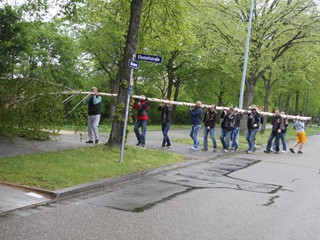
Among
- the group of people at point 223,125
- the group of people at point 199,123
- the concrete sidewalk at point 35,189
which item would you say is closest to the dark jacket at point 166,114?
the group of people at point 199,123

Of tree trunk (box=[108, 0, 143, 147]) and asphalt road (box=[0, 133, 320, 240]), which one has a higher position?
tree trunk (box=[108, 0, 143, 147])

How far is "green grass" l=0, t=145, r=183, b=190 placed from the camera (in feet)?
25.1

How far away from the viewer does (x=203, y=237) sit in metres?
5.38

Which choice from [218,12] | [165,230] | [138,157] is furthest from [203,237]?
[218,12]

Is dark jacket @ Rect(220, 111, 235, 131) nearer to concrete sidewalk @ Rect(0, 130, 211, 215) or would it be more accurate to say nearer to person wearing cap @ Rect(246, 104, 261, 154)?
person wearing cap @ Rect(246, 104, 261, 154)

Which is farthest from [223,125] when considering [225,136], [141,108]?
[141,108]

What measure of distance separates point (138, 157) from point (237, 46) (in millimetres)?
14502

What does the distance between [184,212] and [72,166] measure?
11.1 ft

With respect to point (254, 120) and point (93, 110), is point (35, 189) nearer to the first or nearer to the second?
point (93, 110)

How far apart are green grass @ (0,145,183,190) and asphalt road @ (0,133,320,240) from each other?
1.84 feet

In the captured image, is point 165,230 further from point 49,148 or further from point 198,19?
point 198,19

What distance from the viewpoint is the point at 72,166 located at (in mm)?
9070

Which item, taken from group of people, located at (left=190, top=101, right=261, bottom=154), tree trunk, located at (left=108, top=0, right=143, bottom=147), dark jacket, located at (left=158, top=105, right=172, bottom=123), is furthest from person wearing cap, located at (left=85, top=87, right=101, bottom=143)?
group of people, located at (left=190, top=101, right=261, bottom=154)

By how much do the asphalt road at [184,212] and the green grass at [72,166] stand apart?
560 mm
